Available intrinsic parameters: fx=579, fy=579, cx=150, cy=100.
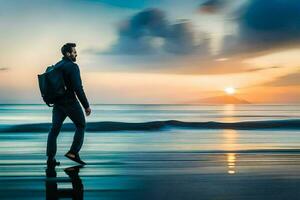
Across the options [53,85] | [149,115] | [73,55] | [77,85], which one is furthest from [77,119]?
[149,115]

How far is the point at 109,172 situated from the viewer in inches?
329

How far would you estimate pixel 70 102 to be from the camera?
9406 mm

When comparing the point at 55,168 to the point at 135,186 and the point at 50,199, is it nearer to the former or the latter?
the point at 135,186

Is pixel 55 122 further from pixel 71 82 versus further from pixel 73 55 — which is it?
pixel 73 55

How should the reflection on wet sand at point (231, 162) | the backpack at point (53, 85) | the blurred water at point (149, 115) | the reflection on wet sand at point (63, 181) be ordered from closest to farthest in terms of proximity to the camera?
the reflection on wet sand at point (63, 181) < the reflection on wet sand at point (231, 162) < the backpack at point (53, 85) < the blurred water at point (149, 115)

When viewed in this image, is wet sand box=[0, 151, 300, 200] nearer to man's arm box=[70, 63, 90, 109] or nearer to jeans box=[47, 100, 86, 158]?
jeans box=[47, 100, 86, 158]

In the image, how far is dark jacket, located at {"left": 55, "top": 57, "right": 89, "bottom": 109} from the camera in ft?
30.5

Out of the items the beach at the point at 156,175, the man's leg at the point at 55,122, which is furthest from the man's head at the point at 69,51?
the beach at the point at 156,175

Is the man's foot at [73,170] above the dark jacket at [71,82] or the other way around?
the other way around

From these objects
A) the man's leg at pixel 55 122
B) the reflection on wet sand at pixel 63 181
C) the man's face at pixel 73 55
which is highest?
the man's face at pixel 73 55

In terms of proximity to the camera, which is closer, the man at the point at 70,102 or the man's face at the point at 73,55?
the man at the point at 70,102

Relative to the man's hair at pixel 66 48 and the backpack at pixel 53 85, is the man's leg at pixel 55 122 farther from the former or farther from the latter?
the man's hair at pixel 66 48

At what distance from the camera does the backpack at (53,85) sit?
9.26 metres

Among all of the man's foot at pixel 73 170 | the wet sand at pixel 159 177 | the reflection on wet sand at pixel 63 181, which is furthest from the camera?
the man's foot at pixel 73 170
